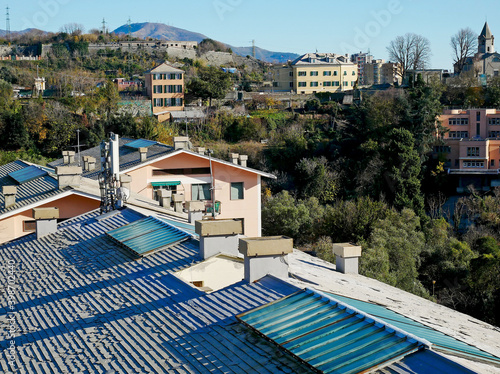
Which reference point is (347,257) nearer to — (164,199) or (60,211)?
(164,199)

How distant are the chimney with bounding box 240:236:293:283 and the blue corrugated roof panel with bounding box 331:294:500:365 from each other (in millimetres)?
920

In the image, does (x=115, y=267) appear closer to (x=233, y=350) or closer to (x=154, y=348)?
(x=154, y=348)

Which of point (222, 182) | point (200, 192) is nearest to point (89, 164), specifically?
point (200, 192)

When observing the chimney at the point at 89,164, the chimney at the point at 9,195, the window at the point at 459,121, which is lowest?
the chimney at the point at 9,195

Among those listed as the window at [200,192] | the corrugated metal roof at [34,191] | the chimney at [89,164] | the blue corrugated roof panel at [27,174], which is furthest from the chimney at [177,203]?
the chimney at [89,164]

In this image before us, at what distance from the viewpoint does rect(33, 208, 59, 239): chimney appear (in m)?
12.7

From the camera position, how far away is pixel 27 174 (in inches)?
754

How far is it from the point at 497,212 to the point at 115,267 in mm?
31565

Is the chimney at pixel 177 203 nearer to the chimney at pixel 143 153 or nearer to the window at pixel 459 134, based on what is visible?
the chimney at pixel 143 153

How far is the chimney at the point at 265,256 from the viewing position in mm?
7535

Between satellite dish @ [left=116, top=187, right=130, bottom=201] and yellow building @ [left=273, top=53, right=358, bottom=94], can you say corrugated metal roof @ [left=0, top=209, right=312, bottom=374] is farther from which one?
yellow building @ [left=273, top=53, right=358, bottom=94]

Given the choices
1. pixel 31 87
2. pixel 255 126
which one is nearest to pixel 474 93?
pixel 255 126

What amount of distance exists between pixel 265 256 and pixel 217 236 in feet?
4.77

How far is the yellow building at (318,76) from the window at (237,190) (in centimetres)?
4051
